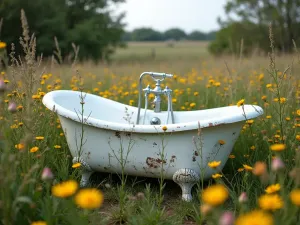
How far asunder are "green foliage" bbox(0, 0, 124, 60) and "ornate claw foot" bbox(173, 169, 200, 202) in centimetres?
583

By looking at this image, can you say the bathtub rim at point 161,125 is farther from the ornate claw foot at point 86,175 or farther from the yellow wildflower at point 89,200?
the yellow wildflower at point 89,200

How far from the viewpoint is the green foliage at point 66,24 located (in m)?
10.9

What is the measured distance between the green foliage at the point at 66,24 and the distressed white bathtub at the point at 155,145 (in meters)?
5.51

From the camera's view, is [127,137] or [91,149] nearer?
[127,137]

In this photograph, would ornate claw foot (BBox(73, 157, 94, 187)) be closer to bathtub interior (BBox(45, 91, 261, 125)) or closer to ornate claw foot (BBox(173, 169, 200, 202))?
bathtub interior (BBox(45, 91, 261, 125))

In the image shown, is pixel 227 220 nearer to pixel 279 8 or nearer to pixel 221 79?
pixel 221 79

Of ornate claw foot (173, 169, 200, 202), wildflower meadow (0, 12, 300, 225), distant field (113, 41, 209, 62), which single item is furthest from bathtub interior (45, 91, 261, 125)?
distant field (113, 41, 209, 62)

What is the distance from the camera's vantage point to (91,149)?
246 centimetres

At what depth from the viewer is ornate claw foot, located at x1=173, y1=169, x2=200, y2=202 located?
222cm

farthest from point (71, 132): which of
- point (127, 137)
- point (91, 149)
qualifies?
point (127, 137)

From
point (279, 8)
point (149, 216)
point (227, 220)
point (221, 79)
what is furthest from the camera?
point (279, 8)

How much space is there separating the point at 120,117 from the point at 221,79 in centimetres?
240

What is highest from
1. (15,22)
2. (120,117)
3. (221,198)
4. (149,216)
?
(15,22)

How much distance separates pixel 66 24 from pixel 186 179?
12.6 meters
